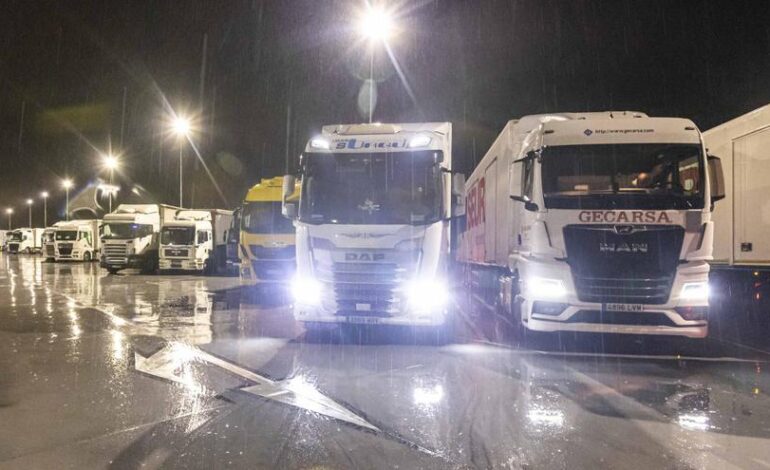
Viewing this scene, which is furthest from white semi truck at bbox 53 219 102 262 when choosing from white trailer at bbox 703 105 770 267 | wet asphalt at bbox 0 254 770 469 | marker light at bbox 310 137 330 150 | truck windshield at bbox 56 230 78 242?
white trailer at bbox 703 105 770 267

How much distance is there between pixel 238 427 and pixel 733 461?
3.98m

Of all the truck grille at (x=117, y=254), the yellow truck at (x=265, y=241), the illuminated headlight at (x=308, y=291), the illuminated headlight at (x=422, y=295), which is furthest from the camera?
the truck grille at (x=117, y=254)

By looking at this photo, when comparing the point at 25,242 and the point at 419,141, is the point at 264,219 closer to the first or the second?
the point at 419,141

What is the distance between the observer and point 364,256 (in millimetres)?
8016

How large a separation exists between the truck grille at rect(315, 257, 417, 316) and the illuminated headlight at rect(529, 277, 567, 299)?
5.82 ft

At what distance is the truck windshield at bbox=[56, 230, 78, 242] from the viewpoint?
1457 inches

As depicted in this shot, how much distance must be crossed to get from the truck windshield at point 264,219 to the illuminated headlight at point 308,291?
738 cm

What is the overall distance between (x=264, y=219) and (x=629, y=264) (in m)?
11.1

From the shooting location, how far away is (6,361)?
287 inches

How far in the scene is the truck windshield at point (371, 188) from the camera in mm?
8312

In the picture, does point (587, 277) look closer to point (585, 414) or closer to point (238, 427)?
point (585, 414)

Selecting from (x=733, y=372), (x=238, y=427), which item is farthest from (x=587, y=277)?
(x=238, y=427)

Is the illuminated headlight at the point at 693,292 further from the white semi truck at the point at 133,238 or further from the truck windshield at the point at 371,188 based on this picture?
the white semi truck at the point at 133,238

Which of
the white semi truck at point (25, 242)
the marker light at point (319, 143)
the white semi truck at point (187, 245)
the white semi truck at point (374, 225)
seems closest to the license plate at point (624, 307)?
the white semi truck at point (374, 225)
